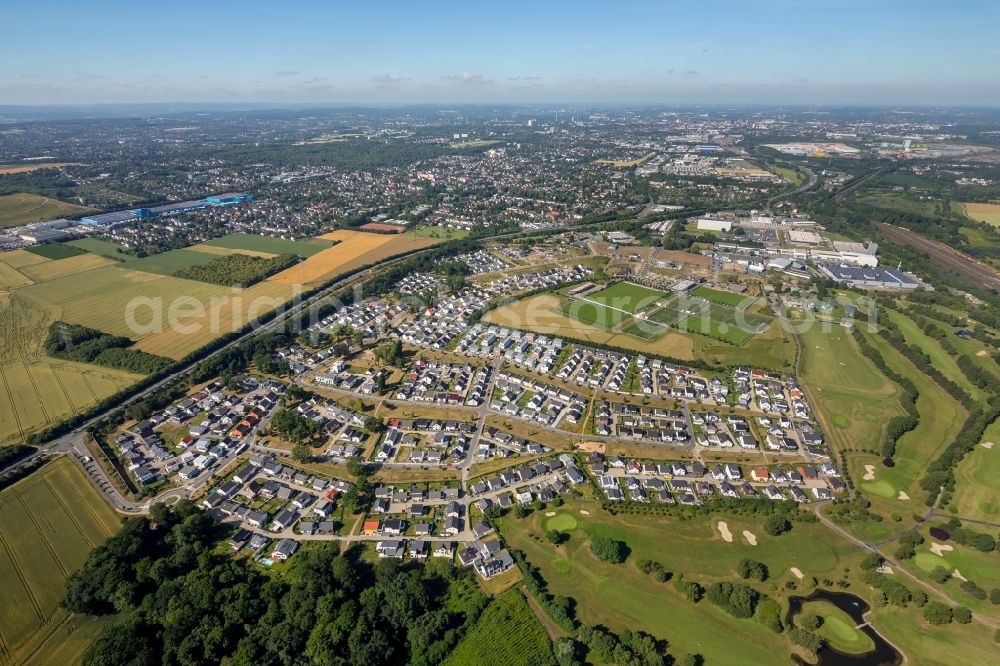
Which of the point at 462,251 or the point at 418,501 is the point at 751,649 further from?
the point at 462,251

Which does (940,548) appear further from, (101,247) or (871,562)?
(101,247)

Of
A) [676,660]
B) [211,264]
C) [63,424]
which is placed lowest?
[676,660]

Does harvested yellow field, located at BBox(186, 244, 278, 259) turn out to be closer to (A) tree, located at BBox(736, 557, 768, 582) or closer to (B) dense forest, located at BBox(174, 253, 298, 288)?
(B) dense forest, located at BBox(174, 253, 298, 288)

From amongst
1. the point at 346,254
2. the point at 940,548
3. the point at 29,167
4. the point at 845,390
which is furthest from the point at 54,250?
the point at 940,548

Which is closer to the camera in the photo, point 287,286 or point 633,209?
point 287,286

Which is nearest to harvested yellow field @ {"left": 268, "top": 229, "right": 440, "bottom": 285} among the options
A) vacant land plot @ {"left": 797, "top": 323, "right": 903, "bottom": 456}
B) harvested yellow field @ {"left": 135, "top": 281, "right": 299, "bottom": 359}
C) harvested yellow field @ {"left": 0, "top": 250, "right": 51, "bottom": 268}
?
harvested yellow field @ {"left": 135, "top": 281, "right": 299, "bottom": 359}

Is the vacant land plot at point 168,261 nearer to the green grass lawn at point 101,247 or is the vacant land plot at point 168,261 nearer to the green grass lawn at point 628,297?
the green grass lawn at point 101,247

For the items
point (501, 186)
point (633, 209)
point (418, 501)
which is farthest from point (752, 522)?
point (501, 186)
